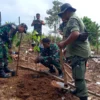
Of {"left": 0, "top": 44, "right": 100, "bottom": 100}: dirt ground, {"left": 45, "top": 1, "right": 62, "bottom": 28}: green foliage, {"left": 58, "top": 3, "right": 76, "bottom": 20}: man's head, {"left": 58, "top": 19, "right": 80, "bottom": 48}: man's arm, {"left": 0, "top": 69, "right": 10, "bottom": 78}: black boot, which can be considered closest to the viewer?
{"left": 58, "top": 19, "right": 80, "bottom": 48}: man's arm

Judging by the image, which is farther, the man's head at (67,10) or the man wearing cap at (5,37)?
the man wearing cap at (5,37)

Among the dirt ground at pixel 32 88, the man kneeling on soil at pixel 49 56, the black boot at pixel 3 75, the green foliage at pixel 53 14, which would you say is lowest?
the dirt ground at pixel 32 88

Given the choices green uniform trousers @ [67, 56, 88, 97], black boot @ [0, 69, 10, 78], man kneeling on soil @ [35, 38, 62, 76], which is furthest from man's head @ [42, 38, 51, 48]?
green uniform trousers @ [67, 56, 88, 97]

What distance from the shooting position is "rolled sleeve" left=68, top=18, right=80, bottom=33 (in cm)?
391

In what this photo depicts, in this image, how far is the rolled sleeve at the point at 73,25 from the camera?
3908 millimetres

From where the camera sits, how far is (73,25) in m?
3.96

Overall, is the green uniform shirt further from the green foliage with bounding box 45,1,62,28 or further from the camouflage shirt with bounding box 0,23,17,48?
the green foliage with bounding box 45,1,62,28

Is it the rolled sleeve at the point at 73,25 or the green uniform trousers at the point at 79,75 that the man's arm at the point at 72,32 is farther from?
the green uniform trousers at the point at 79,75

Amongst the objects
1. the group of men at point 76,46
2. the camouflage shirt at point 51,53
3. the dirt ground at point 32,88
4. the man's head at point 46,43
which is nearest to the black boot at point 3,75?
the dirt ground at point 32,88

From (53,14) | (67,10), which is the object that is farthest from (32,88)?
(53,14)

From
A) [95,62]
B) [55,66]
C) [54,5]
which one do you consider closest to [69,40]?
[55,66]

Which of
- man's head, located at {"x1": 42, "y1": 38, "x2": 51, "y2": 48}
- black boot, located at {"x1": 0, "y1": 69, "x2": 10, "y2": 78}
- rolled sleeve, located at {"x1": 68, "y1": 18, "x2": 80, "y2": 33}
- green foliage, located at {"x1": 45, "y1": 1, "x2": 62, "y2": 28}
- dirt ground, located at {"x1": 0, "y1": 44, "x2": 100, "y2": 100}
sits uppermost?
green foliage, located at {"x1": 45, "y1": 1, "x2": 62, "y2": 28}

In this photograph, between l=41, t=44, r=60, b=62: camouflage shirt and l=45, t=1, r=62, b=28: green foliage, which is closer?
l=41, t=44, r=60, b=62: camouflage shirt

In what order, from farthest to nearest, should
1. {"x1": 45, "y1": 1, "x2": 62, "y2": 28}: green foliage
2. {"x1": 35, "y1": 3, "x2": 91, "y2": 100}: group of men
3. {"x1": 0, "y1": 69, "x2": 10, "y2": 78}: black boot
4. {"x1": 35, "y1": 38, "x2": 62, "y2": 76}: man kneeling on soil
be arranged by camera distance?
{"x1": 45, "y1": 1, "x2": 62, "y2": 28}: green foliage
{"x1": 35, "y1": 38, "x2": 62, "y2": 76}: man kneeling on soil
{"x1": 0, "y1": 69, "x2": 10, "y2": 78}: black boot
{"x1": 35, "y1": 3, "x2": 91, "y2": 100}: group of men
